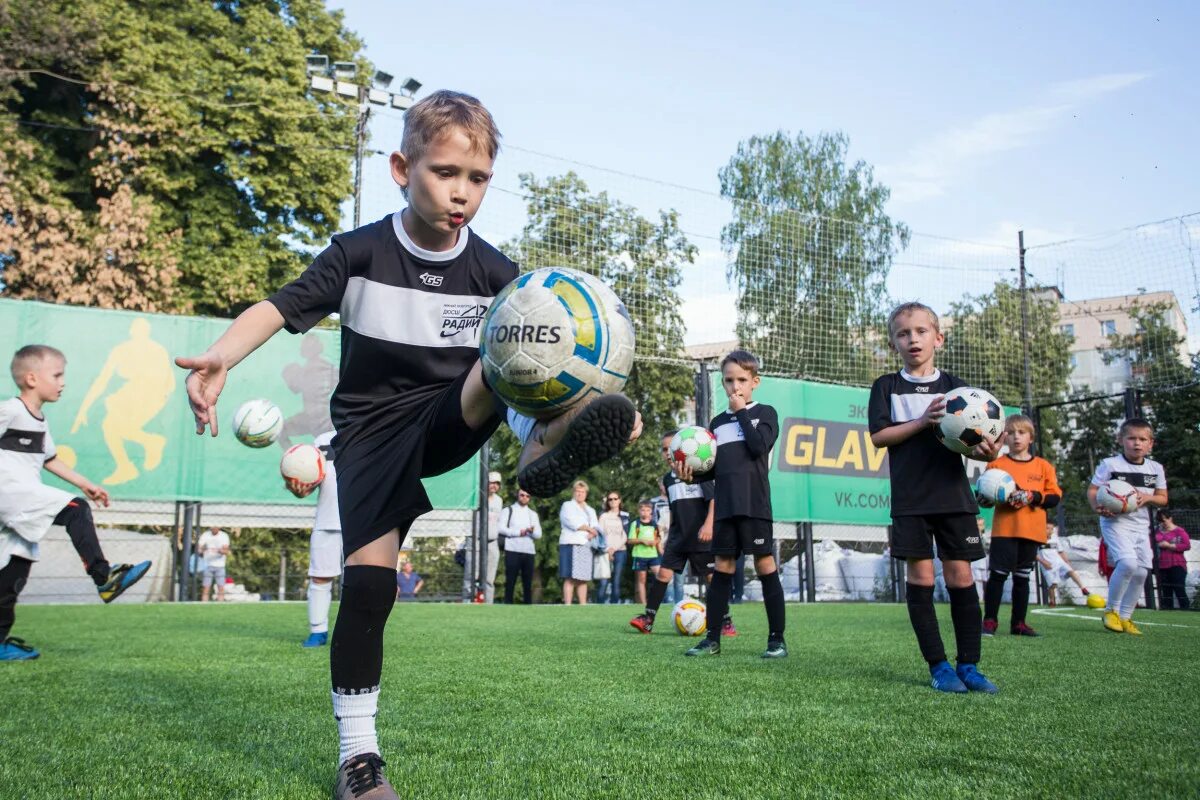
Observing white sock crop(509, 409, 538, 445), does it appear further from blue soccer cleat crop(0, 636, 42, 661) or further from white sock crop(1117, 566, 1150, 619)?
white sock crop(1117, 566, 1150, 619)

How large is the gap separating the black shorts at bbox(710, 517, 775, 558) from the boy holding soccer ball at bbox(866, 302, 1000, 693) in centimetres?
150

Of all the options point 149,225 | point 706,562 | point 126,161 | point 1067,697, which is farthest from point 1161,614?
point 126,161

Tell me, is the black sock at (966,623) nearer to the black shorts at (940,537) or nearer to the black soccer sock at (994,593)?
the black shorts at (940,537)

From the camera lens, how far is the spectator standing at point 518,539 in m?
15.6

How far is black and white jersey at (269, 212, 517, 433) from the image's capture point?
2920 mm

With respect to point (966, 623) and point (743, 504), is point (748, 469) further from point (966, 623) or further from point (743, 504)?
point (966, 623)

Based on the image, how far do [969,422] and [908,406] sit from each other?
61 centimetres

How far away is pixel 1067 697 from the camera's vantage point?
4.32 m

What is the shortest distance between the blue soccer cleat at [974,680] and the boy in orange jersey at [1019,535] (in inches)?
169

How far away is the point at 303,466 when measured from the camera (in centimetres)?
707

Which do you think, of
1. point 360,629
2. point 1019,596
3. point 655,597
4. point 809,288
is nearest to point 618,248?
point 809,288

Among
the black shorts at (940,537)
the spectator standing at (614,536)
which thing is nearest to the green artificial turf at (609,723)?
the black shorts at (940,537)

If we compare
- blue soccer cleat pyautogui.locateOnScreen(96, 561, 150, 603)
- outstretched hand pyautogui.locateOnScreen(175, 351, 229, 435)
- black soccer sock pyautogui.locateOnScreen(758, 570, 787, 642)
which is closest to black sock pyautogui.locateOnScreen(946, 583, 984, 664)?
black soccer sock pyautogui.locateOnScreen(758, 570, 787, 642)

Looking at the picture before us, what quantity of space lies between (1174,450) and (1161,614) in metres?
20.2
